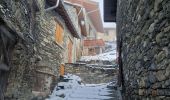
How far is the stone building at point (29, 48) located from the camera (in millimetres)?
5250

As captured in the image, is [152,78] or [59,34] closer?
[152,78]

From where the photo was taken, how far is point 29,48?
21.9 feet

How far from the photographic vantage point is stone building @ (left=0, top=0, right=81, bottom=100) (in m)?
5.25

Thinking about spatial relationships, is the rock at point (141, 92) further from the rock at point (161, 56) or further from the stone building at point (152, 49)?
the rock at point (161, 56)

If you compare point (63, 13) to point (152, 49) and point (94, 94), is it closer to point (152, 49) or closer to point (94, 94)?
point (94, 94)

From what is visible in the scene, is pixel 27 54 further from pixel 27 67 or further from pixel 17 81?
pixel 17 81

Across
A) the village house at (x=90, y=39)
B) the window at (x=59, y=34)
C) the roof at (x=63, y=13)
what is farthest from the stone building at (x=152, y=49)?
the village house at (x=90, y=39)

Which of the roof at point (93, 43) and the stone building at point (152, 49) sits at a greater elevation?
the roof at point (93, 43)

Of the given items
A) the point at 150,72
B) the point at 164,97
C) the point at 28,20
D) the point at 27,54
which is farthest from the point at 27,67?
the point at 164,97

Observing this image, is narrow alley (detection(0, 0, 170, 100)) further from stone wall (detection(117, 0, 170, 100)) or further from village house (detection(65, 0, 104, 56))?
village house (detection(65, 0, 104, 56))

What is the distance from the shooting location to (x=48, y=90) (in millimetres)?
8695

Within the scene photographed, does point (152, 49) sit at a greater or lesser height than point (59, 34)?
lesser

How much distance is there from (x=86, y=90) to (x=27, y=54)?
11.4ft

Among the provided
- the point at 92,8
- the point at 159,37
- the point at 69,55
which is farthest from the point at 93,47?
the point at 159,37
